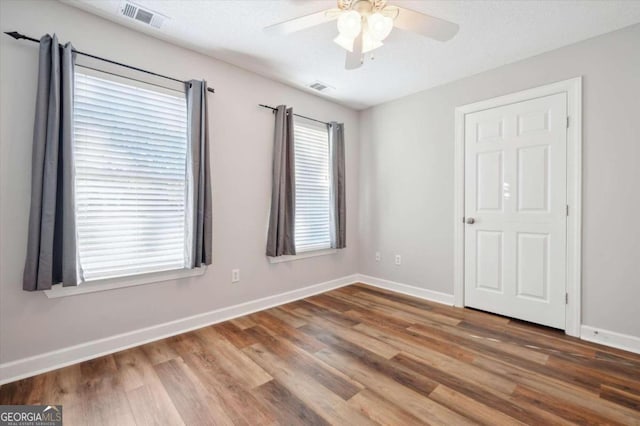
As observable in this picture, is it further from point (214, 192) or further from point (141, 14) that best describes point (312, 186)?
point (141, 14)

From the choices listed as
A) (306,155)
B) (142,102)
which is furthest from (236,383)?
(306,155)

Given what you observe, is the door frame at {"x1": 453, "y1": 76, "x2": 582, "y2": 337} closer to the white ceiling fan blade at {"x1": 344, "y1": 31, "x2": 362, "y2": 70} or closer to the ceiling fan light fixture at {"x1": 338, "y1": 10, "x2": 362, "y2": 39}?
the white ceiling fan blade at {"x1": 344, "y1": 31, "x2": 362, "y2": 70}

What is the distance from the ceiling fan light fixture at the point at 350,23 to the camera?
5.00 ft

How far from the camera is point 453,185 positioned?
3.20 metres

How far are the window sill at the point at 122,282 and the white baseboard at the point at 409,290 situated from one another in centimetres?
234

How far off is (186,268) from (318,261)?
1665 mm

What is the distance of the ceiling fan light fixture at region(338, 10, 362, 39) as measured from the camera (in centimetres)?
152

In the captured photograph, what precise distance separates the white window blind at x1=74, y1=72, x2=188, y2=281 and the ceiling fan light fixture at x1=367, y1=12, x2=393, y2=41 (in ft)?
5.84

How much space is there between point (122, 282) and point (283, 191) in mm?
1663

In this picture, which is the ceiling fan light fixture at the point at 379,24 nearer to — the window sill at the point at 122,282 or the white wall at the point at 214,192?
the white wall at the point at 214,192

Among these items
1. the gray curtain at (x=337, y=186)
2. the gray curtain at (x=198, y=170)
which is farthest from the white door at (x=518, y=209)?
the gray curtain at (x=198, y=170)

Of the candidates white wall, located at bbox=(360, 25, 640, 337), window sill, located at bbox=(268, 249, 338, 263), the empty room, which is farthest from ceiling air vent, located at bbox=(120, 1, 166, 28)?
white wall, located at bbox=(360, 25, 640, 337)

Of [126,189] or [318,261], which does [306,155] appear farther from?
[126,189]

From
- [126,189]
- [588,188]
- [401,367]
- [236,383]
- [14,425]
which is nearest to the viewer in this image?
[14,425]
